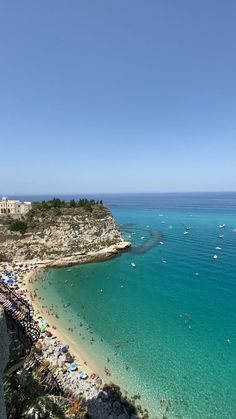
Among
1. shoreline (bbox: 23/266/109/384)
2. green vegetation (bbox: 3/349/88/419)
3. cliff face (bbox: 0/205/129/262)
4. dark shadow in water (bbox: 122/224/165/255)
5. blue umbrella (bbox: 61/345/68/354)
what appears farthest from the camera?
dark shadow in water (bbox: 122/224/165/255)

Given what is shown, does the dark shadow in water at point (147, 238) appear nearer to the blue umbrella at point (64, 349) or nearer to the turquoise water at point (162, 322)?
the turquoise water at point (162, 322)

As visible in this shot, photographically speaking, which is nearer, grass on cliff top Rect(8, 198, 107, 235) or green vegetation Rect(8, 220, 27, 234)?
green vegetation Rect(8, 220, 27, 234)

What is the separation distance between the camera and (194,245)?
207ft

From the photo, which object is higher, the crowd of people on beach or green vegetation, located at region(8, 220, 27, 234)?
green vegetation, located at region(8, 220, 27, 234)

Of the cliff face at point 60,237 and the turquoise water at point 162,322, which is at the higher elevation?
the cliff face at point 60,237

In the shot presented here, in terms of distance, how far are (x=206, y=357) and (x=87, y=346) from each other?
11888mm

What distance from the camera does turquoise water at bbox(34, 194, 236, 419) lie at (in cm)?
1956

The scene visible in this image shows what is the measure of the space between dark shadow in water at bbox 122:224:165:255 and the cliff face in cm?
381

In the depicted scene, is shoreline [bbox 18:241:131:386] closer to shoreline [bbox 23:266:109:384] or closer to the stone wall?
shoreline [bbox 23:266:109:384]

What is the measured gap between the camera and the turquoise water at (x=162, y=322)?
770 inches

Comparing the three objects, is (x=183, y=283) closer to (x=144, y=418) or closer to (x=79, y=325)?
(x=79, y=325)

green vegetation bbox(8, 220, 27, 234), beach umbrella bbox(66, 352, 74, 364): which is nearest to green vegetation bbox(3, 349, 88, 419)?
beach umbrella bbox(66, 352, 74, 364)

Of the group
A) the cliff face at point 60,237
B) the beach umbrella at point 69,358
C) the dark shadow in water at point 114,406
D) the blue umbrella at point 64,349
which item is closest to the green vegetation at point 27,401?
the dark shadow in water at point 114,406

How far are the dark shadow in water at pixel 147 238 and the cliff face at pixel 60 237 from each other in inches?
150
